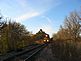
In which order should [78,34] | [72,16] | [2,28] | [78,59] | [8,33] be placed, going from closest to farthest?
[78,59] < [2,28] < [8,33] < [78,34] < [72,16]

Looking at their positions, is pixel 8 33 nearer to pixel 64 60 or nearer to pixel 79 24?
pixel 64 60

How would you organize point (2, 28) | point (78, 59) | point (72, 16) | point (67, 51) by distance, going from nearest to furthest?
point (78, 59) < point (67, 51) < point (2, 28) < point (72, 16)

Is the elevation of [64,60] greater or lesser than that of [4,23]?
lesser

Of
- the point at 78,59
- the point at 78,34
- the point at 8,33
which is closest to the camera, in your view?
the point at 78,59

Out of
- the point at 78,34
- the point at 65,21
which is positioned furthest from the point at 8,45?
the point at 65,21

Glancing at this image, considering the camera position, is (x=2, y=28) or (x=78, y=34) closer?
(x=2, y=28)

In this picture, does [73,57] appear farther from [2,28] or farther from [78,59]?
[2,28]

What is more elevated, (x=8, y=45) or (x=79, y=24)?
(x=79, y=24)

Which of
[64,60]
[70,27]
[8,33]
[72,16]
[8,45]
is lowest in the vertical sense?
[64,60]

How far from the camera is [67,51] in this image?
14.2m

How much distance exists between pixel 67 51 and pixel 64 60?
6.94ft

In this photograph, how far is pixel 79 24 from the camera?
68625 mm

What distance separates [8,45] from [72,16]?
155ft

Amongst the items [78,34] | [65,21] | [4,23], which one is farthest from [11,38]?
[65,21]
